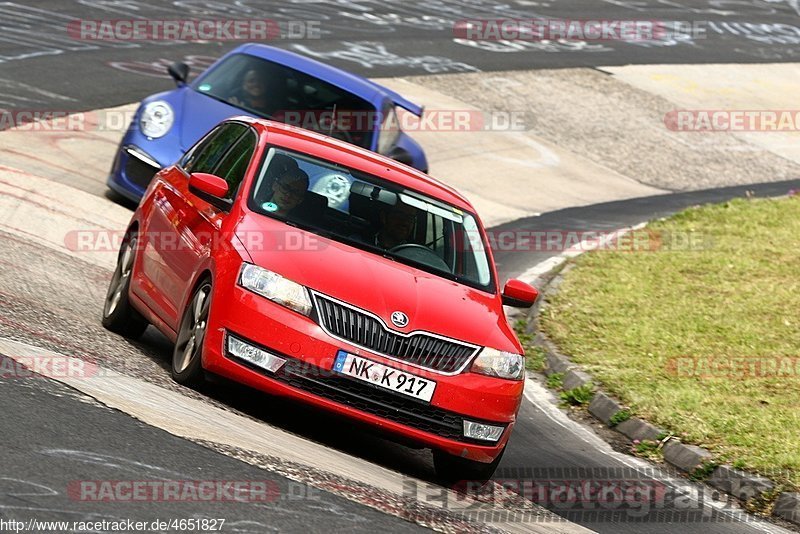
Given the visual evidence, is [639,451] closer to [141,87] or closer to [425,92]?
[141,87]

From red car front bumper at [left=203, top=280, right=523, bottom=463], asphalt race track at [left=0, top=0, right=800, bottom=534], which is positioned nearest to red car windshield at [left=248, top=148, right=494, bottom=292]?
red car front bumper at [left=203, top=280, right=523, bottom=463]

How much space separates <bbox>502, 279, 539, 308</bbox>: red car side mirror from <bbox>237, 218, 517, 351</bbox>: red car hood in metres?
0.48

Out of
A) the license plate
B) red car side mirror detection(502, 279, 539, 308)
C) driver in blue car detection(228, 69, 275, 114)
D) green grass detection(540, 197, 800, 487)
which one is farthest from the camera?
driver in blue car detection(228, 69, 275, 114)

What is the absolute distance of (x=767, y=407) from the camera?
1046 centimetres

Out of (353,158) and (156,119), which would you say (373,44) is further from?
(353,158)

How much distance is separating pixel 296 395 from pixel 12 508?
245 centimetres

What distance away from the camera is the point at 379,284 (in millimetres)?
7691

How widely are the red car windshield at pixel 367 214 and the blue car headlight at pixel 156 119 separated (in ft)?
15.4

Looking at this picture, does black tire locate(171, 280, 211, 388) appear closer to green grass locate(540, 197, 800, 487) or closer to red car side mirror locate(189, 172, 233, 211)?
red car side mirror locate(189, 172, 233, 211)

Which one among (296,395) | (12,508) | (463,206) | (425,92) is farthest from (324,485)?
(425,92)

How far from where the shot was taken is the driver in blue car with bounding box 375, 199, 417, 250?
27.6 ft

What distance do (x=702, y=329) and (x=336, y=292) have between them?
→ 610cm

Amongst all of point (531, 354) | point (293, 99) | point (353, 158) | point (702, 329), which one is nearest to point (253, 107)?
point (293, 99)

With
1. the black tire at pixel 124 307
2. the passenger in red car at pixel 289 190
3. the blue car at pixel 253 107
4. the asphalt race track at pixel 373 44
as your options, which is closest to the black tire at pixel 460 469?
the passenger in red car at pixel 289 190
